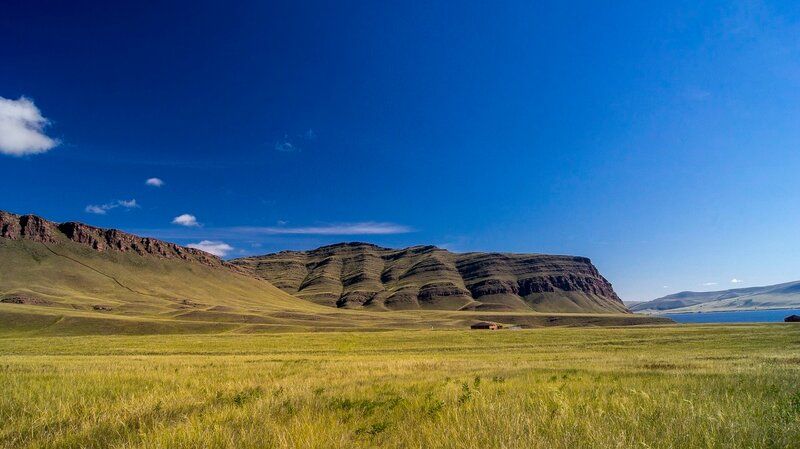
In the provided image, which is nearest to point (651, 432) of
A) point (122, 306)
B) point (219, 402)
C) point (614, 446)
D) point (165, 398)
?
point (614, 446)

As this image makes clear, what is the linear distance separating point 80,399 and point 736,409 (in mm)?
12823

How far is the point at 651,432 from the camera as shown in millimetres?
5410

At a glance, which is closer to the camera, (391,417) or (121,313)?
(391,417)

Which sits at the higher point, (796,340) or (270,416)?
(270,416)

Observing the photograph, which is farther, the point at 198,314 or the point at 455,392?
the point at 198,314

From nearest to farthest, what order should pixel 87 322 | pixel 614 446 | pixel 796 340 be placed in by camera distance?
1. pixel 614 446
2. pixel 796 340
3. pixel 87 322

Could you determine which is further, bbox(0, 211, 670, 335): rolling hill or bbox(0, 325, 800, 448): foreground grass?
bbox(0, 211, 670, 335): rolling hill

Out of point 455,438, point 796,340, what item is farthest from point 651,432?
point 796,340

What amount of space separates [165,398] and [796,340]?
49.2m

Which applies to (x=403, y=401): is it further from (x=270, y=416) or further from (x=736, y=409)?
(x=736, y=409)

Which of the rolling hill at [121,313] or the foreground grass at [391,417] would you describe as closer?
the foreground grass at [391,417]

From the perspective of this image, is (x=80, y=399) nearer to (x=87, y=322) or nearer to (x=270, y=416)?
(x=270, y=416)

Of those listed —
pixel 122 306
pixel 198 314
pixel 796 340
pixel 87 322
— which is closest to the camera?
pixel 796 340

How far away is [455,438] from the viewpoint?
5125 mm
